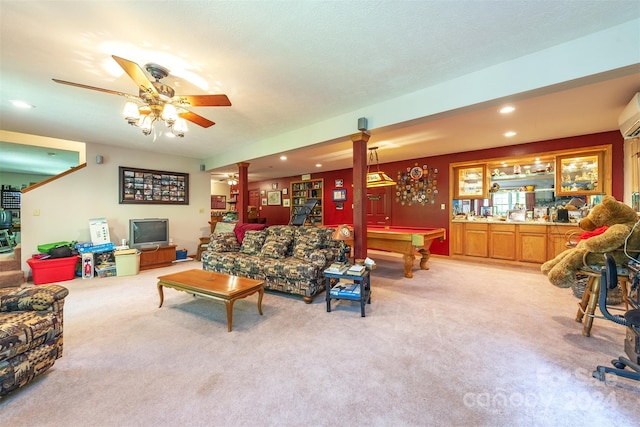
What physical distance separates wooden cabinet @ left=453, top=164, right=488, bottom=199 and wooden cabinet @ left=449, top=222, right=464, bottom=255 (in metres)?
0.67

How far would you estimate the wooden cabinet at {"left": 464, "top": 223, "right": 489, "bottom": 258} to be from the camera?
534 cm

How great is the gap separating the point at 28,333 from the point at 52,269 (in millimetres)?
3438

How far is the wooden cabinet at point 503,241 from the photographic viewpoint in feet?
16.6

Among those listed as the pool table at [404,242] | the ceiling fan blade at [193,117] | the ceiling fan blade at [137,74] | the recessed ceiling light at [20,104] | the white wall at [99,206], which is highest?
the recessed ceiling light at [20,104]

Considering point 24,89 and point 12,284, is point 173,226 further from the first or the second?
point 24,89

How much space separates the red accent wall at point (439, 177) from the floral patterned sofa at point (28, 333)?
6264 millimetres

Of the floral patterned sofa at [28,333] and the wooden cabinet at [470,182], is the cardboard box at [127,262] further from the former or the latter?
the wooden cabinet at [470,182]

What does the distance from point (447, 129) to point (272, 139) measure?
2.91 metres

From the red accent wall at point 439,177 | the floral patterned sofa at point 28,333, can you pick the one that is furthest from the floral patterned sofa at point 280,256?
the red accent wall at point 439,177

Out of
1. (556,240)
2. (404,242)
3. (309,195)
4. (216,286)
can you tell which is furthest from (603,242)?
(309,195)

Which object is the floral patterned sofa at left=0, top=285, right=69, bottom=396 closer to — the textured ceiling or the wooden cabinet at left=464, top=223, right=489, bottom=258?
the textured ceiling

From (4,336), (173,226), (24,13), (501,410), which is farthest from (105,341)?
(173,226)

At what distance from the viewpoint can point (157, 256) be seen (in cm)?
502

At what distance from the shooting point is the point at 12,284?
3.84m
